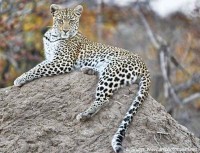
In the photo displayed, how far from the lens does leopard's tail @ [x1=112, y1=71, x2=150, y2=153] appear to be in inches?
335

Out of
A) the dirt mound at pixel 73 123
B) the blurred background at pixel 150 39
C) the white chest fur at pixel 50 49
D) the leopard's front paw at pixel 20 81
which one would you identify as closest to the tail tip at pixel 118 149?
the dirt mound at pixel 73 123

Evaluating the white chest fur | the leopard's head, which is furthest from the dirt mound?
the leopard's head

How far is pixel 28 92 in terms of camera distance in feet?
30.8

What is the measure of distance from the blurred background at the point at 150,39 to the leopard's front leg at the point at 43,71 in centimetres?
515

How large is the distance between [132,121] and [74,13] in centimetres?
245

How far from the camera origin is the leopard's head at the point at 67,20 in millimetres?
10312

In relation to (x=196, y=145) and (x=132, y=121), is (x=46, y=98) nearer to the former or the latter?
(x=132, y=121)

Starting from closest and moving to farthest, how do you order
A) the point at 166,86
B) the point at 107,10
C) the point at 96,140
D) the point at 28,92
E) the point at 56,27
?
the point at 96,140, the point at 28,92, the point at 56,27, the point at 166,86, the point at 107,10

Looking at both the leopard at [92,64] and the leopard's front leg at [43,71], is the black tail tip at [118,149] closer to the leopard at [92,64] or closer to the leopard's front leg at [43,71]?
the leopard at [92,64]

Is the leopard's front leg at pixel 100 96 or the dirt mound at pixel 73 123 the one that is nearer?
the dirt mound at pixel 73 123

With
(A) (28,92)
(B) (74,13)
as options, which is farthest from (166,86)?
(A) (28,92)

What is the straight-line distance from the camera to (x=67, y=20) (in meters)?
10.3

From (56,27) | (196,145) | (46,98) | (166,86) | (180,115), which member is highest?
(56,27)

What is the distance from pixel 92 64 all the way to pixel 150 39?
11.6m
